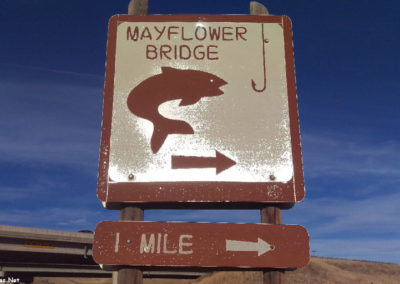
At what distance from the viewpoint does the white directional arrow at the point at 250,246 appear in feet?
10.5

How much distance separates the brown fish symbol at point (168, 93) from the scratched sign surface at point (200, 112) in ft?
0.04

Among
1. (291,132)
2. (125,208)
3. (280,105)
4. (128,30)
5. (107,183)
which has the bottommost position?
(125,208)

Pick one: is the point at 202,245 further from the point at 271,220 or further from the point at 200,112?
the point at 200,112

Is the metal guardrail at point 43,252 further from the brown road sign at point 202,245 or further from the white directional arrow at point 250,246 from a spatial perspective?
the white directional arrow at point 250,246

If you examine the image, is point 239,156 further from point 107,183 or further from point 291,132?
point 107,183

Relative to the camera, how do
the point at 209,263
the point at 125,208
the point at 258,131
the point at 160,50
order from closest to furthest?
1. the point at 209,263
2. the point at 125,208
3. the point at 258,131
4. the point at 160,50

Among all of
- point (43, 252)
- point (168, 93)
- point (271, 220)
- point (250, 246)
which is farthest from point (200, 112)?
point (43, 252)

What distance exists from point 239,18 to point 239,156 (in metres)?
1.73

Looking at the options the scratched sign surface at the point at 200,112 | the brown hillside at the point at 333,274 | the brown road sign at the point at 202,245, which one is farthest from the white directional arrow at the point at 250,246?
the brown hillside at the point at 333,274

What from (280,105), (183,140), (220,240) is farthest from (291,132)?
(220,240)

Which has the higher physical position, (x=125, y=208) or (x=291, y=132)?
(x=291, y=132)

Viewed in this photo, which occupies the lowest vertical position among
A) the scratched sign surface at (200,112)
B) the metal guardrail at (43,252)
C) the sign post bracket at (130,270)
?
the sign post bracket at (130,270)

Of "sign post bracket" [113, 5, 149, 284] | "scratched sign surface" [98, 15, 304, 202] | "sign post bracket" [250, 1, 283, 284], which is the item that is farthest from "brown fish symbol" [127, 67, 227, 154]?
"sign post bracket" [250, 1, 283, 284]

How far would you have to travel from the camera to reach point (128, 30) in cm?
426
